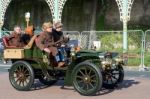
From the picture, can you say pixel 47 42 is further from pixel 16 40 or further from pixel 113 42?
pixel 113 42

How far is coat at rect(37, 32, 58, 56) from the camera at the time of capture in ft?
38.8

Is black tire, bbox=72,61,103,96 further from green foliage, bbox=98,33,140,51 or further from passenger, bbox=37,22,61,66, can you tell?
green foliage, bbox=98,33,140,51

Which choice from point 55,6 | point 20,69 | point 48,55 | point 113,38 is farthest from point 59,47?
point 55,6

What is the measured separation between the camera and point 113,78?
12219 millimetres

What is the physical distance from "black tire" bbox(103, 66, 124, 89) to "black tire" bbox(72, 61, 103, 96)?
0.75 m

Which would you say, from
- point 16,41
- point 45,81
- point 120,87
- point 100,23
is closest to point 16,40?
point 16,41

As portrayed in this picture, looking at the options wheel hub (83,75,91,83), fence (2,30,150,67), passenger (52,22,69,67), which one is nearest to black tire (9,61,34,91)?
passenger (52,22,69,67)

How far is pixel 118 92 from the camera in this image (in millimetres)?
11602

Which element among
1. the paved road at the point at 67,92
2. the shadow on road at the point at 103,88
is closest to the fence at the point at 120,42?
the shadow on road at the point at 103,88

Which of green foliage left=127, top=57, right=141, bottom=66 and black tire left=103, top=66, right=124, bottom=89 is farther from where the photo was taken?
green foliage left=127, top=57, right=141, bottom=66

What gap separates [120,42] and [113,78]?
1431cm

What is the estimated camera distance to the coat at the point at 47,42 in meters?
11.8

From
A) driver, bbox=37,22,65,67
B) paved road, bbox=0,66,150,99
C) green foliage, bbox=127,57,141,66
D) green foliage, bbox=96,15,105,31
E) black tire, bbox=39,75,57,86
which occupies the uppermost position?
green foliage, bbox=96,15,105,31

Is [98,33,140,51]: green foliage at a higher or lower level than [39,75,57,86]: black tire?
higher
